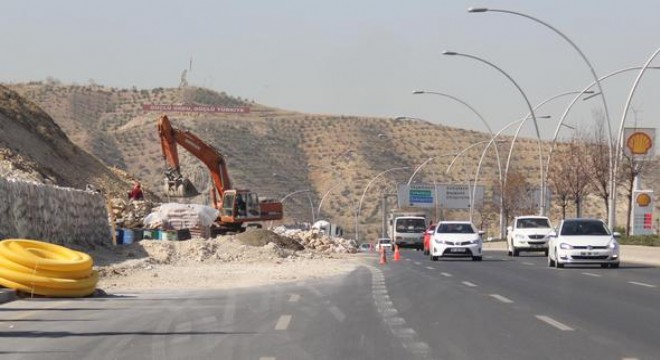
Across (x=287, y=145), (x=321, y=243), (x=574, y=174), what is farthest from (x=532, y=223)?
(x=287, y=145)

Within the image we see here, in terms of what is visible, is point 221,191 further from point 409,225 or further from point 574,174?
point 574,174

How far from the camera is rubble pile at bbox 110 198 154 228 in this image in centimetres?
5438

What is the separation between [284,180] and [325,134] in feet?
68.1

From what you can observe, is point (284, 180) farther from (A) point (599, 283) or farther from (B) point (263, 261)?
(A) point (599, 283)

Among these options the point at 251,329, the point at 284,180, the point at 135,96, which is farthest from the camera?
the point at 135,96

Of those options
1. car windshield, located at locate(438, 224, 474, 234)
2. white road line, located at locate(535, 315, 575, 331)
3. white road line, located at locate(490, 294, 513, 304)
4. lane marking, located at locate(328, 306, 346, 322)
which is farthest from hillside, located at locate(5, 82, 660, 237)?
white road line, located at locate(535, 315, 575, 331)

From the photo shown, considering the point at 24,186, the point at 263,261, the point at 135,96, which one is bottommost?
the point at 263,261

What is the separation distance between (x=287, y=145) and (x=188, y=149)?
8837cm

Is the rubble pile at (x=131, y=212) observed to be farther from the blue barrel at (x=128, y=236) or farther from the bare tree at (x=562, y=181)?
the bare tree at (x=562, y=181)

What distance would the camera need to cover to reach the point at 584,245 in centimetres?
3509

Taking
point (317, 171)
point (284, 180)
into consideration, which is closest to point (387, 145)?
point (317, 171)

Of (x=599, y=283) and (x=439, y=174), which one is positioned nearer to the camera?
(x=599, y=283)

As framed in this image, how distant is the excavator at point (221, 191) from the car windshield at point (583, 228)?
20.4 metres

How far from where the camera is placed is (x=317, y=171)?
138m
